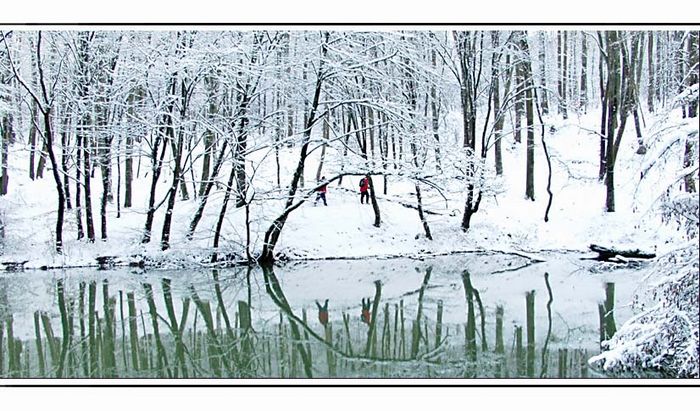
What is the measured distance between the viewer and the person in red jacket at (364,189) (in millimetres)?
6234

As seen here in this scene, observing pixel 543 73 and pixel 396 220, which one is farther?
pixel 396 220

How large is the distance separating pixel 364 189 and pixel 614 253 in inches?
97.5

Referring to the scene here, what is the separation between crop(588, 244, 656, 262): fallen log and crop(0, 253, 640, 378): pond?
8 cm

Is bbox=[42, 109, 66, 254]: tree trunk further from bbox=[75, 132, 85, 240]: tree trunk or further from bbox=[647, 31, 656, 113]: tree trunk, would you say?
bbox=[647, 31, 656, 113]: tree trunk

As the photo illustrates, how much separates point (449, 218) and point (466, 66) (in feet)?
4.96

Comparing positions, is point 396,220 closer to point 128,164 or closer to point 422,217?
point 422,217

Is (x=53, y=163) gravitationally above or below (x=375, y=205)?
above

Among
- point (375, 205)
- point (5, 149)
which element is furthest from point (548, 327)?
point (5, 149)

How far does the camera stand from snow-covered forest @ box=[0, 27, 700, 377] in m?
5.50

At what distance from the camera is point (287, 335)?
5.23 m

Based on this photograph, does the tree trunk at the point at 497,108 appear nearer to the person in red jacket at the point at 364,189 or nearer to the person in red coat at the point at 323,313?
the person in red jacket at the point at 364,189

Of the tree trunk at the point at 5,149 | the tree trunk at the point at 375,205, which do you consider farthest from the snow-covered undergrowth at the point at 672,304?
the tree trunk at the point at 5,149

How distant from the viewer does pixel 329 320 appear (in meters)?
5.34

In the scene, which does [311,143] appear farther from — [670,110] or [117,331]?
[670,110]
